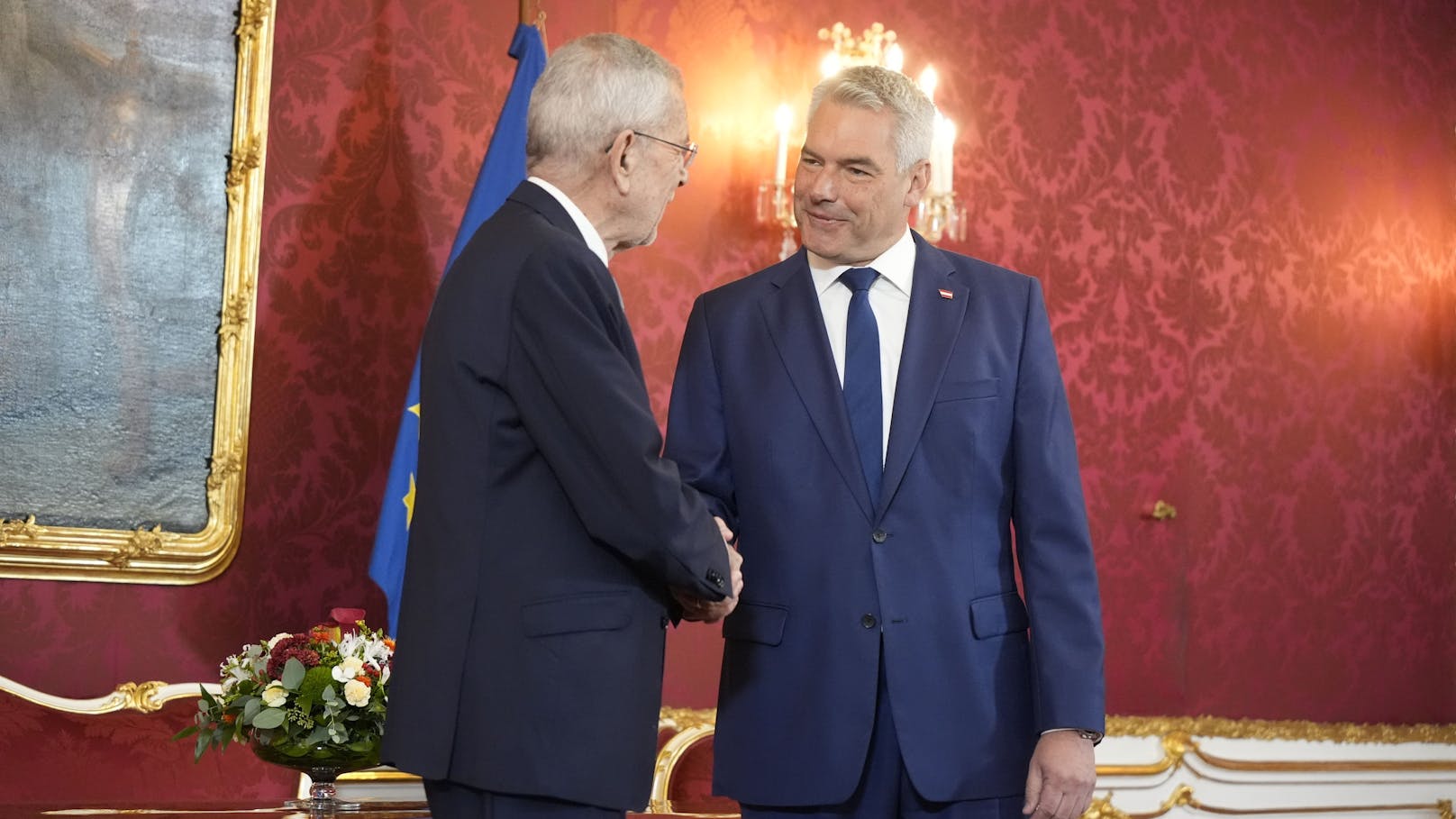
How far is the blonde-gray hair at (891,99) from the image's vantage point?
2.45 metres

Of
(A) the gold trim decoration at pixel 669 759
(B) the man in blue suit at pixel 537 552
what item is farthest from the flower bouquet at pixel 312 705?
(A) the gold trim decoration at pixel 669 759

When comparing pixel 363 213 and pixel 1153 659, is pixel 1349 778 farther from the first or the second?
pixel 363 213

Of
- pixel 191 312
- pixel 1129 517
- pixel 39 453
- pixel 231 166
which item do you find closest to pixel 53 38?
pixel 231 166

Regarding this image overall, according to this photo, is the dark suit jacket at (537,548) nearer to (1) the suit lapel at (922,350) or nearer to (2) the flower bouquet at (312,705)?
(1) the suit lapel at (922,350)

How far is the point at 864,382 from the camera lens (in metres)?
2.26

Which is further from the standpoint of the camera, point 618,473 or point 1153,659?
point 1153,659

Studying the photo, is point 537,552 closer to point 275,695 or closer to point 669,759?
point 275,695

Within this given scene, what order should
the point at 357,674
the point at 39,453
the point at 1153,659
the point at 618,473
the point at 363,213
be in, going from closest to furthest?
the point at 618,473 < the point at 357,674 < the point at 39,453 < the point at 363,213 < the point at 1153,659

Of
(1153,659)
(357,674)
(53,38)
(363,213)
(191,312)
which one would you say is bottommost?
(1153,659)

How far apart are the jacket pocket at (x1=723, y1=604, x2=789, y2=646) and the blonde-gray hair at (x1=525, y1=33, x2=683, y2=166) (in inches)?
28.6

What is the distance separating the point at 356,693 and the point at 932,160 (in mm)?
2513

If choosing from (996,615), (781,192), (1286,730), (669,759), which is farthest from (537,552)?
(1286,730)

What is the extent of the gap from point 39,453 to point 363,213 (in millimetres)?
1038

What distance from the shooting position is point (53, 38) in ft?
12.2
